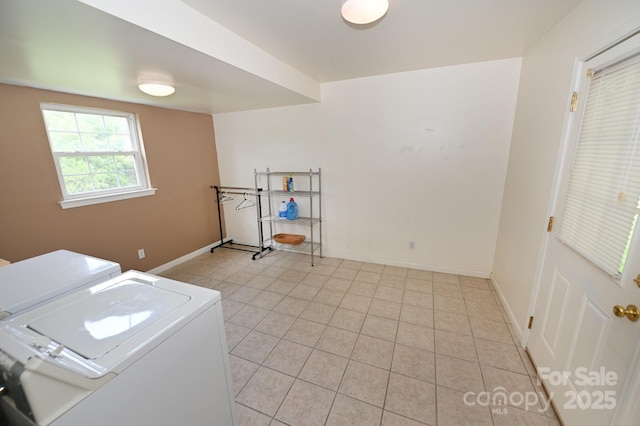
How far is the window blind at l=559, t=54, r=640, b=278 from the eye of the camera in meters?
1.10

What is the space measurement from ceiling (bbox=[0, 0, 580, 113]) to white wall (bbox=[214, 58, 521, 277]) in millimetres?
331

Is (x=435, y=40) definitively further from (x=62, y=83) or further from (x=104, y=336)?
(x=62, y=83)

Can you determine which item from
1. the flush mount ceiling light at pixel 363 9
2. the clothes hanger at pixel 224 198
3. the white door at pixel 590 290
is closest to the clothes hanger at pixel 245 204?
the clothes hanger at pixel 224 198

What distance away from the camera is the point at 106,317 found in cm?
94

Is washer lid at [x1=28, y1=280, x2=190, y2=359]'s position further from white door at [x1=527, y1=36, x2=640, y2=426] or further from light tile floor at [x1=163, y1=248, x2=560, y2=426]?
white door at [x1=527, y1=36, x2=640, y2=426]

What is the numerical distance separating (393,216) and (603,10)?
7.48ft

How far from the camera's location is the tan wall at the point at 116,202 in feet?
7.05

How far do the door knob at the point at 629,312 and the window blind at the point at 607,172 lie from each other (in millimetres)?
153

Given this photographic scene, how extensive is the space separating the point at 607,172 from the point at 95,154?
4.18 metres

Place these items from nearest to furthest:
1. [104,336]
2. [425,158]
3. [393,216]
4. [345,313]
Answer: [104,336]
[345,313]
[425,158]
[393,216]

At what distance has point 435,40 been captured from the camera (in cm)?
203

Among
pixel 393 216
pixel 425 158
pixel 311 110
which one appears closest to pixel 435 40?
pixel 425 158

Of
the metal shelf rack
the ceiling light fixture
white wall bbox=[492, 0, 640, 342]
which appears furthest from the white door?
the ceiling light fixture

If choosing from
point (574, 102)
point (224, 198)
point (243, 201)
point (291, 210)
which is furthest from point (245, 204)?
point (574, 102)
